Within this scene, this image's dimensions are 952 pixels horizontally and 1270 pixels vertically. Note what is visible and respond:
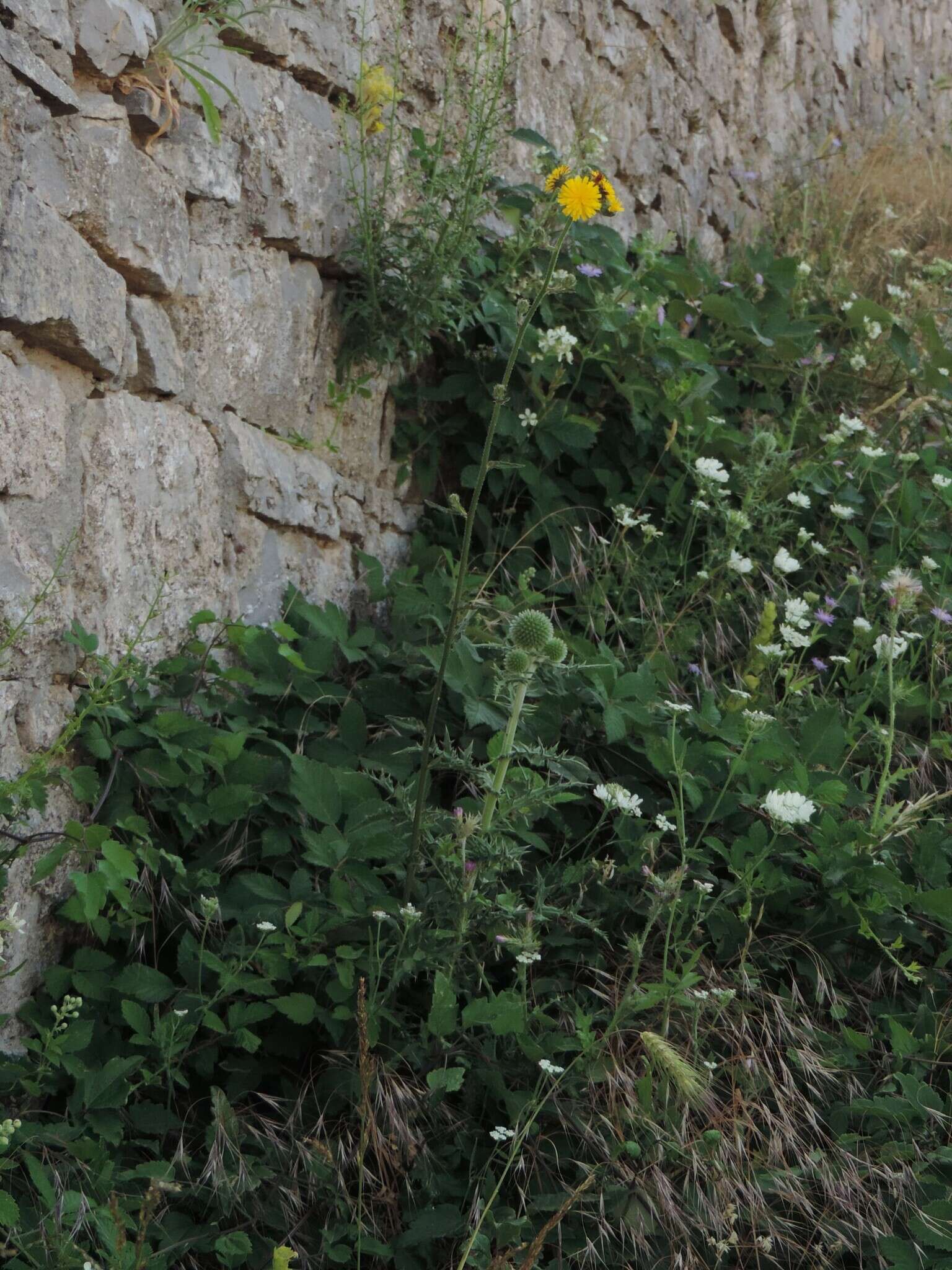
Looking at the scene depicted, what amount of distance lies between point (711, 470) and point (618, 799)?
4.09ft

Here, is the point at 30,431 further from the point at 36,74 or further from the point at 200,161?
the point at 200,161

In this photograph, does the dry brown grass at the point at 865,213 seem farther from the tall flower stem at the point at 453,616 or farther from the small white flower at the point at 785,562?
the tall flower stem at the point at 453,616

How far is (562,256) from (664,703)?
65.7 inches

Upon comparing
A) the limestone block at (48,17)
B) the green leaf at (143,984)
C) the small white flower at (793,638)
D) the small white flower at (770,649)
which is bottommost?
the green leaf at (143,984)

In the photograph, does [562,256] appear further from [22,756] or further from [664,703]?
[22,756]

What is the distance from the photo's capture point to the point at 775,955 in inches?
95.6

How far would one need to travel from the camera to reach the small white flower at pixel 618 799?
234cm

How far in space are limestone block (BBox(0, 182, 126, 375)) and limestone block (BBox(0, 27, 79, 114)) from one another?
18 cm

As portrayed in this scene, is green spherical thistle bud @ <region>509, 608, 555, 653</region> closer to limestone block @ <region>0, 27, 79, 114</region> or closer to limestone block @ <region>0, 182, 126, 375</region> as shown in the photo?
limestone block @ <region>0, 182, 126, 375</region>

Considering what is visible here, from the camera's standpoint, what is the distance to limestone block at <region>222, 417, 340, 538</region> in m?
2.66

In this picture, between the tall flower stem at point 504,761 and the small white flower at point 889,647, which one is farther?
the small white flower at point 889,647

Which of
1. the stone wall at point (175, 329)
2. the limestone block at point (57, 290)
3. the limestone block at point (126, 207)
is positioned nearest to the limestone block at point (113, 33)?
the stone wall at point (175, 329)

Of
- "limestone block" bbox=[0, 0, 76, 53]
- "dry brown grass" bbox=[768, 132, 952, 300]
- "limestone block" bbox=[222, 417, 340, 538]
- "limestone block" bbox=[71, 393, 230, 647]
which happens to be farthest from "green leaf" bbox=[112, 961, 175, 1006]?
"dry brown grass" bbox=[768, 132, 952, 300]

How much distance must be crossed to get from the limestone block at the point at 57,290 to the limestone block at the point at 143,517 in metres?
0.12
